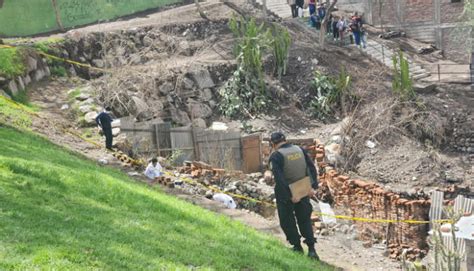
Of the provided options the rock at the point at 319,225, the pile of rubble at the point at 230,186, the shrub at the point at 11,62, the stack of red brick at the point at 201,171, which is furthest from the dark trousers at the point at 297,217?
the shrub at the point at 11,62

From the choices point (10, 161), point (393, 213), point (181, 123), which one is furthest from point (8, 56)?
point (393, 213)

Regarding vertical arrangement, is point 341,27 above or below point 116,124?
above

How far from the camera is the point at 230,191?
512 inches

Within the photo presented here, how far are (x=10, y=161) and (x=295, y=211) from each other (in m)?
4.14

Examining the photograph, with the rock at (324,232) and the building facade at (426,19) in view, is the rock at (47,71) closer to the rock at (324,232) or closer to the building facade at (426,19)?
the rock at (324,232)

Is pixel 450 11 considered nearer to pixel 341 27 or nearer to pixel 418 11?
pixel 418 11

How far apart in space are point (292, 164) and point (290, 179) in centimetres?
19

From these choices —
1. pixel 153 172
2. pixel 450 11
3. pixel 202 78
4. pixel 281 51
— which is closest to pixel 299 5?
pixel 281 51

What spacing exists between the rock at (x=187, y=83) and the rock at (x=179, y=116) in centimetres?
122

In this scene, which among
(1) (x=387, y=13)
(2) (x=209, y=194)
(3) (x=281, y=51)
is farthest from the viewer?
(1) (x=387, y=13)

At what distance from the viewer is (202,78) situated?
69.6 ft

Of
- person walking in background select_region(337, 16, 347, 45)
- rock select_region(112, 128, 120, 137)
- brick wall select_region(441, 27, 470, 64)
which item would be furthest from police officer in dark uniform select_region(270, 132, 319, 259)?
brick wall select_region(441, 27, 470, 64)

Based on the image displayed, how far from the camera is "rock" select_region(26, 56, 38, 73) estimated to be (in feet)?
61.3

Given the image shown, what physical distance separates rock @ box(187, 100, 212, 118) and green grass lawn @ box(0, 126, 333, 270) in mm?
9799
